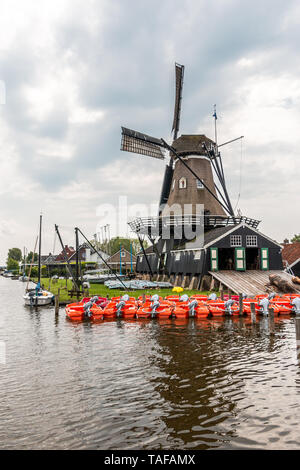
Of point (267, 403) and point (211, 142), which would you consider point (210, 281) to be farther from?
point (267, 403)

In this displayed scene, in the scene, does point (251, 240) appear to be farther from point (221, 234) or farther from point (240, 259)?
point (221, 234)

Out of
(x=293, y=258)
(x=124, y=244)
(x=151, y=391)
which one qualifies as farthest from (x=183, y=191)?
(x=124, y=244)

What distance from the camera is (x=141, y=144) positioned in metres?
46.7

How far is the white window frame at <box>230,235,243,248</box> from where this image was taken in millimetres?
36656

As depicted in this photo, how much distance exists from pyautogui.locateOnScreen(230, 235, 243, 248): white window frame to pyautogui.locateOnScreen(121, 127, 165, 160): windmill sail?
657 inches

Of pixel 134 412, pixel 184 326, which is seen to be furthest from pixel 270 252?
pixel 134 412

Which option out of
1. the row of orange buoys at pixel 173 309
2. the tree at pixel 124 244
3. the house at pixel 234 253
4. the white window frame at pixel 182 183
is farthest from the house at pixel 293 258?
the tree at pixel 124 244

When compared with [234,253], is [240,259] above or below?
below

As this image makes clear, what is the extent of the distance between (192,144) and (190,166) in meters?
2.90

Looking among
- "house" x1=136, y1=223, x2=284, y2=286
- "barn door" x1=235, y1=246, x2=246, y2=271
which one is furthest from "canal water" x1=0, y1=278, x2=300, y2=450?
"barn door" x1=235, y1=246, x2=246, y2=271

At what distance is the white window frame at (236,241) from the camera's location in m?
36.7
